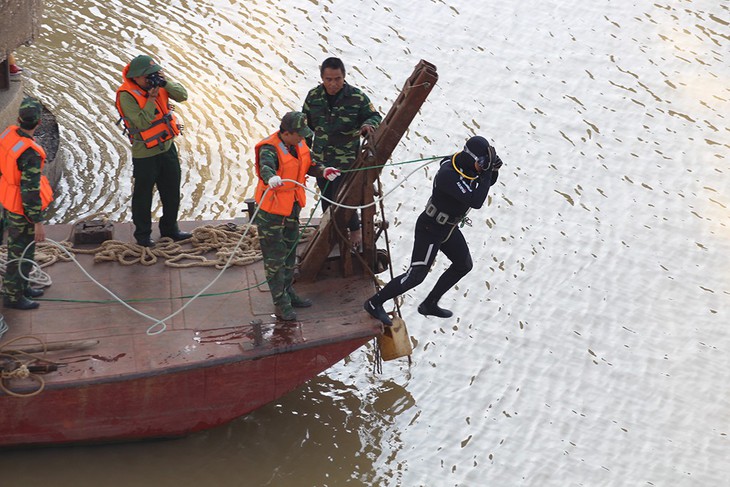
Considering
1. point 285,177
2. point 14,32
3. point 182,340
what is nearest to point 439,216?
point 285,177

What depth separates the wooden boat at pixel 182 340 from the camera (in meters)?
7.19

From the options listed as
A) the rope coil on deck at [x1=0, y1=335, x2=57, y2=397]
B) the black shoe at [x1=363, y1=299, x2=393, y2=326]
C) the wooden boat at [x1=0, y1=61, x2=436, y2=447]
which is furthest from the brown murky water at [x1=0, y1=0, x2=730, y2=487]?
the black shoe at [x1=363, y1=299, x2=393, y2=326]

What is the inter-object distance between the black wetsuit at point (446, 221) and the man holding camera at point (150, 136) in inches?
76.4

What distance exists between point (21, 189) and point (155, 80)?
4.22 ft

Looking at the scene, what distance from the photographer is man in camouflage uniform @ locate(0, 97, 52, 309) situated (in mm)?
7289

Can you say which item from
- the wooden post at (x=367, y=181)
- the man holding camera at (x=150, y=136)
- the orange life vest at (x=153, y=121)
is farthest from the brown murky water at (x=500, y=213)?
the orange life vest at (x=153, y=121)

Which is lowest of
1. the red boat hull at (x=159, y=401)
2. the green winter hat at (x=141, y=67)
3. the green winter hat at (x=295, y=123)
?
the red boat hull at (x=159, y=401)

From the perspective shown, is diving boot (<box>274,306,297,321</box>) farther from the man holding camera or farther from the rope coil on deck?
the rope coil on deck

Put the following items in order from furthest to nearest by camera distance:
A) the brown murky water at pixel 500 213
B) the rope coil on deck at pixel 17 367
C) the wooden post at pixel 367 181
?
the brown murky water at pixel 500 213, the wooden post at pixel 367 181, the rope coil on deck at pixel 17 367

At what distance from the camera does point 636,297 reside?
984 cm

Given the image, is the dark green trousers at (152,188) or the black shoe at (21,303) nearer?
the black shoe at (21,303)

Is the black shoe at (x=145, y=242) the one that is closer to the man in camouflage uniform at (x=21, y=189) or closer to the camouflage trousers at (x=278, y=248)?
the man in camouflage uniform at (x=21, y=189)

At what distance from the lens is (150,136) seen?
806cm

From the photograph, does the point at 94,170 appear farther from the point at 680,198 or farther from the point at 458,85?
the point at 680,198
